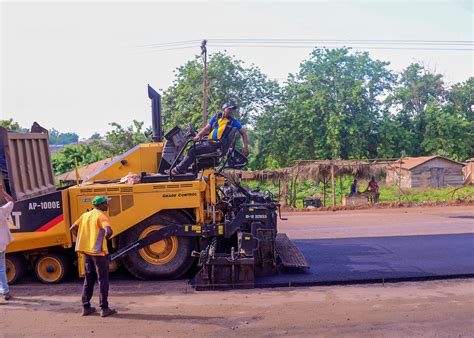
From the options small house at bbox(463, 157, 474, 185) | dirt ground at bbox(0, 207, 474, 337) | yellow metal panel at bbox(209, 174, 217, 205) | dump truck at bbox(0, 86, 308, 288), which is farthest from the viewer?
small house at bbox(463, 157, 474, 185)

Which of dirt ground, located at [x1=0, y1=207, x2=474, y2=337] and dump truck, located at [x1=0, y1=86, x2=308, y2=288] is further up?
dump truck, located at [x1=0, y1=86, x2=308, y2=288]

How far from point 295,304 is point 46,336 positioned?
292 centimetres

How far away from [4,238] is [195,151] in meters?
3.01

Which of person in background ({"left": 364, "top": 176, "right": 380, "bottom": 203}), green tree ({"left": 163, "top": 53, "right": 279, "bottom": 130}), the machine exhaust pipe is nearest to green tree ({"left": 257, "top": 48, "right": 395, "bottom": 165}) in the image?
green tree ({"left": 163, "top": 53, "right": 279, "bottom": 130})

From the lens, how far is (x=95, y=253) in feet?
21.5

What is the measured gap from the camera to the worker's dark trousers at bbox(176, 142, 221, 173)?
847 centimetres

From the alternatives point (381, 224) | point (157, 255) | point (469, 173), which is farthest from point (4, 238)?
point (469, 173)

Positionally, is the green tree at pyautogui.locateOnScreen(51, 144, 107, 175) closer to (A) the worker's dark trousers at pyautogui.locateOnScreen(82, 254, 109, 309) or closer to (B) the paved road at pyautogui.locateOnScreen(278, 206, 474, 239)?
(B) the paved road at pyautogui.locateOnScreen(278, 206, 474, 239)

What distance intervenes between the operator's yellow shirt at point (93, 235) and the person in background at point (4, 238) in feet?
4.33

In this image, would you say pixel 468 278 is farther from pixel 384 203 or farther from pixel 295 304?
pixel 384 203

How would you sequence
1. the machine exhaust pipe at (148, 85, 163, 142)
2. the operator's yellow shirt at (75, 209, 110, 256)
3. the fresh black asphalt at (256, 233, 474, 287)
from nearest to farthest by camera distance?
the operator's yellow shirt at (75, 209, 110, 256) < the fresh black asphalt at (256, 233, 474, 287) < the machine exhaust pipe at (148, 85, 163, 142)

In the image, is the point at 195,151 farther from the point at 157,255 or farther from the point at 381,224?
the point at 381,224

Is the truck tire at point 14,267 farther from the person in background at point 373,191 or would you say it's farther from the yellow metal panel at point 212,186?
the person in background at point 373,191

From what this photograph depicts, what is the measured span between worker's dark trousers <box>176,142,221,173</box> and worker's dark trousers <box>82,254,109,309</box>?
2280mm
